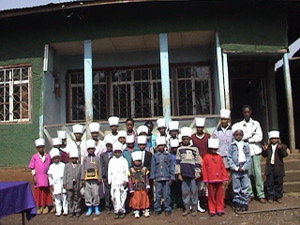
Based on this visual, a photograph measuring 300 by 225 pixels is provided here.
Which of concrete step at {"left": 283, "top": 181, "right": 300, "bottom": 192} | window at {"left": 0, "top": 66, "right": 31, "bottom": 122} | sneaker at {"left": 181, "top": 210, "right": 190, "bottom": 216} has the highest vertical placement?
window at {"left": 0, "top": 66, "right": 31, "bottom": 122}

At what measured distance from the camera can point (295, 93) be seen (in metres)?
12.3

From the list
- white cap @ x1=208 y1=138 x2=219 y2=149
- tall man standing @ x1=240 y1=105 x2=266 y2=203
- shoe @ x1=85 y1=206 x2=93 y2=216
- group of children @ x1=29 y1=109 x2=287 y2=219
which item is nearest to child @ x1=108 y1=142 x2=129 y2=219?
group of children @ x1=29 y1=109 x2=287 y2=219

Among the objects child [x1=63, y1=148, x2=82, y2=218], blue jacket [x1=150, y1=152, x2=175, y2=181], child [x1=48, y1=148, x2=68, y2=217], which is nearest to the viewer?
blue jacket [x1=150, y1=152, x2=175, y2=181]

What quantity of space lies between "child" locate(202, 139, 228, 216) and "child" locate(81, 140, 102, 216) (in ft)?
6.45

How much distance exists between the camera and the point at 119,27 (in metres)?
8.81

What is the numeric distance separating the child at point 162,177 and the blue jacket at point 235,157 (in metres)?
1.07

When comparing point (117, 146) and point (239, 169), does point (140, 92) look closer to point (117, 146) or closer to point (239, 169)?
point (117, 146)

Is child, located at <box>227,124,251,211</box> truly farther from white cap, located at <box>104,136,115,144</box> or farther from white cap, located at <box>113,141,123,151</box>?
white cap, located at <box>104,136,115,144</box>

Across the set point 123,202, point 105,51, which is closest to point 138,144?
point 123,202

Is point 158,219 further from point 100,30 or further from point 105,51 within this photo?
point 105,51

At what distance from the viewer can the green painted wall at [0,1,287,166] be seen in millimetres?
8578

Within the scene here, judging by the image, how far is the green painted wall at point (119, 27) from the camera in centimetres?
858

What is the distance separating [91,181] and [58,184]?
68 cm

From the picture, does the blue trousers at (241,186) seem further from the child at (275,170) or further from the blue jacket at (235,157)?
the child at (275,170)
